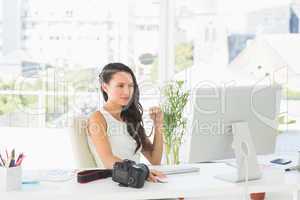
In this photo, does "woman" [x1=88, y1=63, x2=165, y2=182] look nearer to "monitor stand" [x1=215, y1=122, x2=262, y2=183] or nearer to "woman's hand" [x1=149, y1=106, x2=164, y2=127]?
"woman's hand" [x1=149, y1=106, x2=164, y2=127]

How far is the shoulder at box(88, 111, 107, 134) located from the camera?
7.68ft

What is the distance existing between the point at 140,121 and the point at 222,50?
4.98 feet

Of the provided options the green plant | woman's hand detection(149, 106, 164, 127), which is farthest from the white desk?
the green plant

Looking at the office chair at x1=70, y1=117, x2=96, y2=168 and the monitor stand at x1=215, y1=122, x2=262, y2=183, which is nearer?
the monitor stand at x1=215, y1=122, x2=262, y2=183

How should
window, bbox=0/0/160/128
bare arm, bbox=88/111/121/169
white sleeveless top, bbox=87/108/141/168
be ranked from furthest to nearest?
1. window, bbox=0/0/160/128
2. white sleeveless top, bbox=87/108/141/168
3. bare arm, bbox=88/111/121/169

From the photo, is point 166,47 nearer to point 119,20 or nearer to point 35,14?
point 119,20

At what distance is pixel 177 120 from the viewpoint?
316cm

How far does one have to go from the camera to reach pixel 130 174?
176 cm

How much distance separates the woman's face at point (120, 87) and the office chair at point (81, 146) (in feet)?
0.66

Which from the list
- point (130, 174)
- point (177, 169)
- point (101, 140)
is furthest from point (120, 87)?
point (130, 174)

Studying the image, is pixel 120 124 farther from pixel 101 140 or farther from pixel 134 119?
pixel 101 140

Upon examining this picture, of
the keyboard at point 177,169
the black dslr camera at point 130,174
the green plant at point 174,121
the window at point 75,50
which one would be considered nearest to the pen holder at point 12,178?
the black dslr camera at point 130,174

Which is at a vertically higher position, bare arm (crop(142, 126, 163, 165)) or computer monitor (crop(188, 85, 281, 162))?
computer monitor (crop(188, 85, 281, 162))

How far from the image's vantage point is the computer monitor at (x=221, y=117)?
6.51ft
